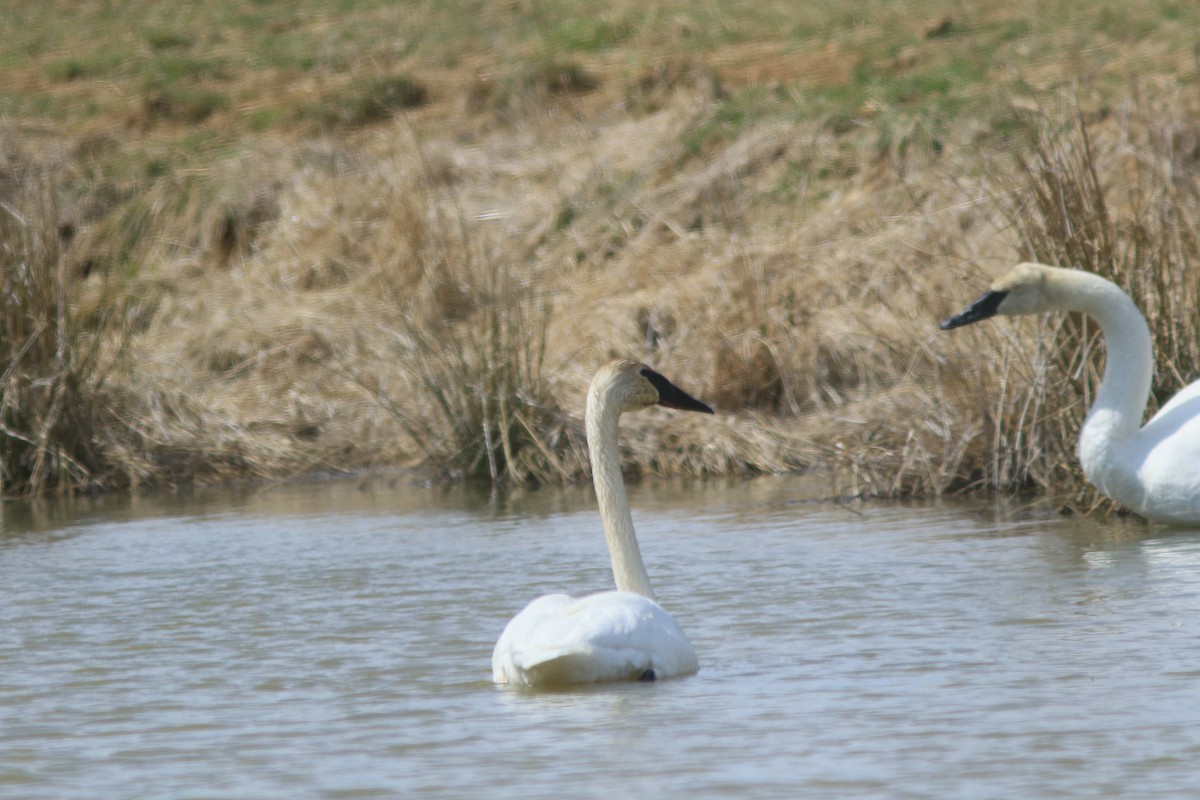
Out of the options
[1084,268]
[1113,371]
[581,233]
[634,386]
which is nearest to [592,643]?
[634,386]

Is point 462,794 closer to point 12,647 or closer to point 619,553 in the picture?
point 619,553

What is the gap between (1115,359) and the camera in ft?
27.3

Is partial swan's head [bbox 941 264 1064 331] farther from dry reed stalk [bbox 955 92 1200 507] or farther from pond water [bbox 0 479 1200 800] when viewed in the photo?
pond water [bbox 0 479 1200 800]

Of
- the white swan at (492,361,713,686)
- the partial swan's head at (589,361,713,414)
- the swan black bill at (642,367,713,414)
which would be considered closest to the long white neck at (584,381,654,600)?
the partial swan's head at (589,361,713,414)

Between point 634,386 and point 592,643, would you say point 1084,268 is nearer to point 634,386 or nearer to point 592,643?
point 634,386

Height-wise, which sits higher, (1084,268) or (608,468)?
(1084,268)

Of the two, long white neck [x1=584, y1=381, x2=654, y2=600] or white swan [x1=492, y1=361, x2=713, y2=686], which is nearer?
white swan [x1=492, y1=361, x2=713, y2=686]

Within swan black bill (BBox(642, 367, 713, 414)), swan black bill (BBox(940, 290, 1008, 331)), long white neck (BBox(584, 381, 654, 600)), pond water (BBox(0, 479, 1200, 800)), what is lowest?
pond water (BBox(0, 479, 1200, 800))

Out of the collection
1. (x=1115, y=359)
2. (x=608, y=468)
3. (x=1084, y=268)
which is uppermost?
(x=1084, y=268)

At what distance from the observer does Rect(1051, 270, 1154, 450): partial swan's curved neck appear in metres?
8.16

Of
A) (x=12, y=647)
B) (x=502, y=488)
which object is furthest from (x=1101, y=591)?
(x=502, y=488)

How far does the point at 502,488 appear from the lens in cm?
1132

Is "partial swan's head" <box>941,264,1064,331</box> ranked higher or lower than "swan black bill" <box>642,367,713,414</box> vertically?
higher

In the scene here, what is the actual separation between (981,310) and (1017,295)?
0.20m
